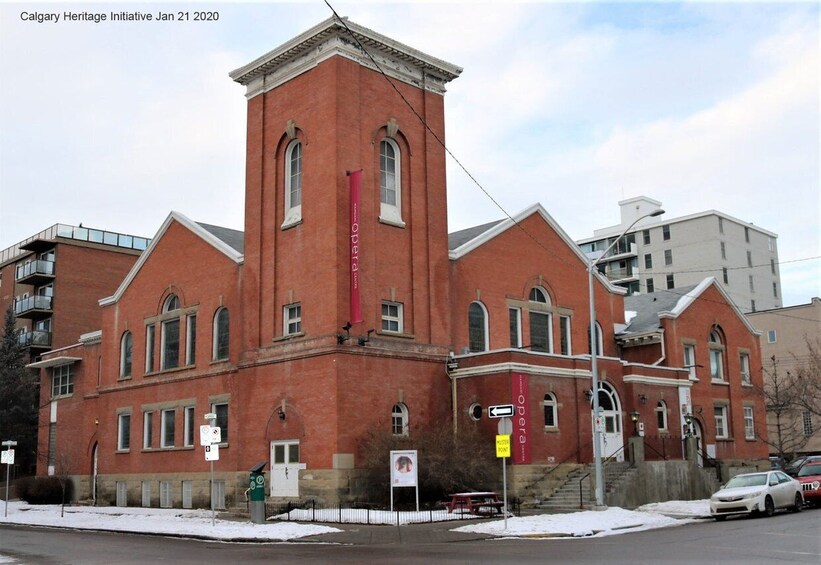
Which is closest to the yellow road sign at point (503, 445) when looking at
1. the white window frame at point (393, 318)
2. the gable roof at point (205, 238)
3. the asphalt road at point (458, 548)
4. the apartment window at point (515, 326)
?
the asphalt road at point (458, 548)

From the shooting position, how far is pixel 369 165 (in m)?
34.5

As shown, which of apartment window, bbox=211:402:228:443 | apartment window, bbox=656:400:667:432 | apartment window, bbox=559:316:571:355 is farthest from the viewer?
apartment window, bbox=559:316:571:355

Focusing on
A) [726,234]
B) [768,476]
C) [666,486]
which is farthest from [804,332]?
[768,476]

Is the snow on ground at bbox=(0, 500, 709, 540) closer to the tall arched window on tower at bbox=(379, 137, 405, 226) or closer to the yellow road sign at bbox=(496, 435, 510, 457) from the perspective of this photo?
the yellow road sign at bbox=(496, 435, 510, 457)

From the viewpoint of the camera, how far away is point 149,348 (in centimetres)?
4322

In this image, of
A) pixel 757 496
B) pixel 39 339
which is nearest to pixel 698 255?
pixel 39 339

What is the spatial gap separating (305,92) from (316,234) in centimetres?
585

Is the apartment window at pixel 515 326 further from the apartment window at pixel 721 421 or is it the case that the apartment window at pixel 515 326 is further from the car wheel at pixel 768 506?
the car wheel at pixel 768 506

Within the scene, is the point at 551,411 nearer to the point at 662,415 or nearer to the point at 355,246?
the point at 662,415

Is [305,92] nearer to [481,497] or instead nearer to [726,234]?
[481,497]

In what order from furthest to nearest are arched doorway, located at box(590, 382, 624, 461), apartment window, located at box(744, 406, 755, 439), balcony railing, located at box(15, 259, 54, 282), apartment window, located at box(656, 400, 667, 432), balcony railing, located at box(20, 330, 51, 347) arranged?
balcony railing, located at box(15, 259, 54, 282), balcony railing, located at box(20, 330, 51, 347), apartment window, located at box(744, 406, 755, 439), apartment window, located at box(656, 400, 667, 432), arched doorway, located at box(590, 382, 624, 461)

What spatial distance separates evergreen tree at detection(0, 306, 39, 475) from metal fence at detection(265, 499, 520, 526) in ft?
114

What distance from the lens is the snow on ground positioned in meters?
24.1

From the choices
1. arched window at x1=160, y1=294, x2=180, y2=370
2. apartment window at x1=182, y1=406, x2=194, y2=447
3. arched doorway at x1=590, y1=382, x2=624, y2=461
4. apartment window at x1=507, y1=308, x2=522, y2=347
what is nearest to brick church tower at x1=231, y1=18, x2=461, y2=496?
apartment window at x1=507, y1=308, x2=522, y2=347
